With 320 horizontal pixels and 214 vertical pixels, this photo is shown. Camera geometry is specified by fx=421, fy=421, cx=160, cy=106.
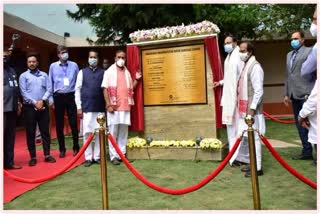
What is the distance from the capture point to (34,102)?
6.13 m

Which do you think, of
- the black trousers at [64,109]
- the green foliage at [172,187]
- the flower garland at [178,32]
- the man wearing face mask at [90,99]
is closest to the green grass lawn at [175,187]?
the green foliage at [172,187]

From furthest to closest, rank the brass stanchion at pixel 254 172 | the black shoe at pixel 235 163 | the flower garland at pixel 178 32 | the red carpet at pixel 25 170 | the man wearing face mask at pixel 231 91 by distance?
the flower garland at pixel 178 32, the black shoe at pixel 235 163, the man wearing face mask at pixel 231 91, the red carpet at pixel 25 170, the brass stanchion at pixel 254 172

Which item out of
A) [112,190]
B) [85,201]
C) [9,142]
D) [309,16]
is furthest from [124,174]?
[309,16]

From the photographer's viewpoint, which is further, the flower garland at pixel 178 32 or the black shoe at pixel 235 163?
the flower garland at pixel 178 32

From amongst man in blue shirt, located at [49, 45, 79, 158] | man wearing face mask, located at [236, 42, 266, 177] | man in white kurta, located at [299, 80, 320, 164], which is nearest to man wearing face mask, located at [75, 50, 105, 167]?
man in blue shirt, located at [49, 45, 79, 158]

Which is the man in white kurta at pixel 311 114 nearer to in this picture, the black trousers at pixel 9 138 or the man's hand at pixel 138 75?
the man's hand at pixel 138 75

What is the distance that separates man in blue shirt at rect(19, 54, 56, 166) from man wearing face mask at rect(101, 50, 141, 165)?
3.21 feet

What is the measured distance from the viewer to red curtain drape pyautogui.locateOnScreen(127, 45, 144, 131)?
6.48 meters

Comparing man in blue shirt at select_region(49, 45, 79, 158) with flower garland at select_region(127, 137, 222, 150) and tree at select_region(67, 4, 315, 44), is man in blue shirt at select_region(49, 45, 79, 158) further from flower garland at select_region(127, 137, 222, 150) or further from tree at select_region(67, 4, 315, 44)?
tree at select_region(67, 4, 315, 44)

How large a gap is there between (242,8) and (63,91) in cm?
681

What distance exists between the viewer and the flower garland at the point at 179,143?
598 cm

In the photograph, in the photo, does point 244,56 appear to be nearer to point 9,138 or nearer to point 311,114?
point 311,114

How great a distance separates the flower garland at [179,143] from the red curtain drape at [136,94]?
0.90 feet

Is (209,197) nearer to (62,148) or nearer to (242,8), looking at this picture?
(62,148)
